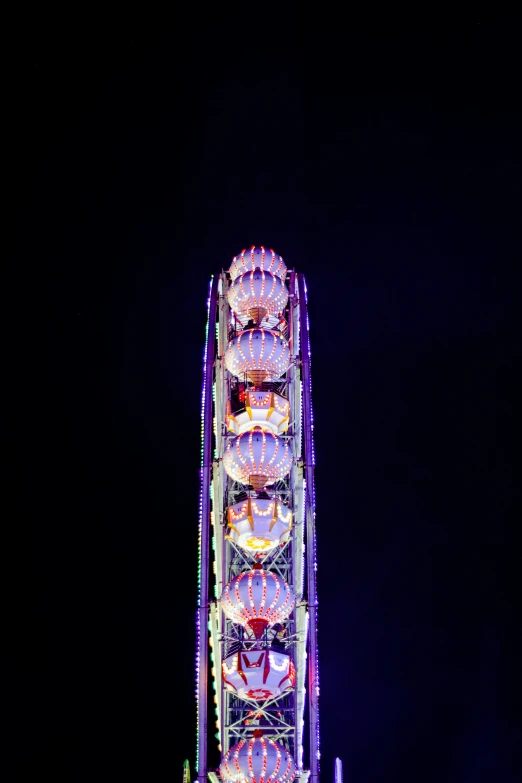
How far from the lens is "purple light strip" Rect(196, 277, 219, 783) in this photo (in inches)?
573

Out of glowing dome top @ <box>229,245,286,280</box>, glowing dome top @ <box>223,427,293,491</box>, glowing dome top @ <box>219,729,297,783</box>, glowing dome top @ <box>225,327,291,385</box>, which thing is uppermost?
glowing dome top @ <box>229,245,286,280</box>

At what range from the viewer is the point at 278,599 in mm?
15250

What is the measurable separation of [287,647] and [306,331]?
6.86 metres

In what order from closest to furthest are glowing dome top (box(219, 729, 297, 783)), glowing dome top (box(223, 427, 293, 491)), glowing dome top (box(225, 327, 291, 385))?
1. glowing dome top (box(219, 729, 297, 783))
2. glowing dome top (box(223, 427, 293, 491))
3. glowing dome top (box(225, 327, 291, 385))

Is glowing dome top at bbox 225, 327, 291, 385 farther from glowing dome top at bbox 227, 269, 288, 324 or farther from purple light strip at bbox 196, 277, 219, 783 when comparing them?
glowing dome top at bbox 227, 269, 288, 324

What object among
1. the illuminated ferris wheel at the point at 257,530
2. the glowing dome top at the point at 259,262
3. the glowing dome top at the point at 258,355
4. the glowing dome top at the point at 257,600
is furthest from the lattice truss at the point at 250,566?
the glowing dome top at the point at 259,262

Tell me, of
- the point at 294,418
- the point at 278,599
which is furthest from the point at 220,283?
the point at 278,599

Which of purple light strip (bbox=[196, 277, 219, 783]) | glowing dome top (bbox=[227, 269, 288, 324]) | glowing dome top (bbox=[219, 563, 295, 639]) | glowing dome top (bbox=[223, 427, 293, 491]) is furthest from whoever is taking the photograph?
glowing dome top (bbox=[227, 269, 288, 324])

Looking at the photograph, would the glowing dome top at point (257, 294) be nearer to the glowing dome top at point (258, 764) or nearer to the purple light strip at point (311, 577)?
the purple light strip at point (311, 577)

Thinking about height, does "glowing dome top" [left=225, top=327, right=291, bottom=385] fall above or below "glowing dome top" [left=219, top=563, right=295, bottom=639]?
above

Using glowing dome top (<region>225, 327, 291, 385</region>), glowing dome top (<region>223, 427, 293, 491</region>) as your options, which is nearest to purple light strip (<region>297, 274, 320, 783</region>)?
glowing dome top (<region>223, 427, 293, 491</region>)

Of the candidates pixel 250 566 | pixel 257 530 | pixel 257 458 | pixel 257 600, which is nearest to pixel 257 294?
pixel 257 458

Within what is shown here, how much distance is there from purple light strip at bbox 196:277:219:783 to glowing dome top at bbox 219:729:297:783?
47 cm

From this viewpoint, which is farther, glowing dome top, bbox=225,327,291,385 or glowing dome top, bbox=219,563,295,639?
glowing dome top, bbox=225,327,291,385
